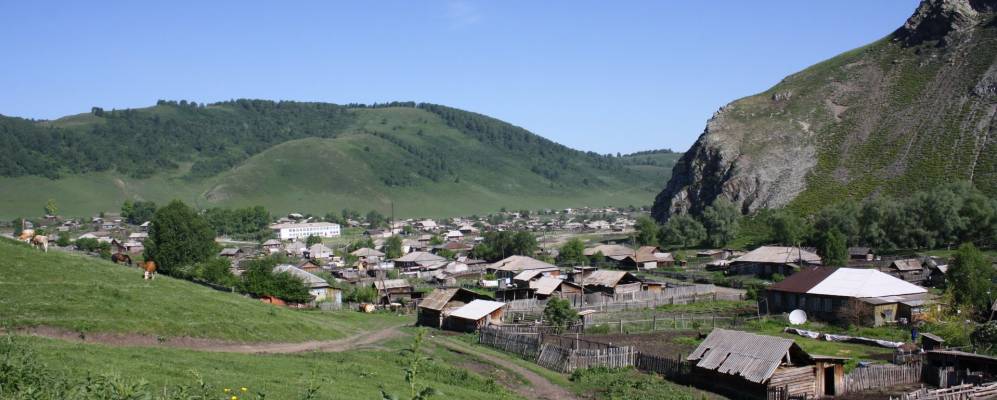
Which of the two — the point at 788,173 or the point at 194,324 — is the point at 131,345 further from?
the point at 788,173

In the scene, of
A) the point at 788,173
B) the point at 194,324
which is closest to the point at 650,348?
the point at 194,324

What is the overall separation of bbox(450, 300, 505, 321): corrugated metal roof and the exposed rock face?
75.6m

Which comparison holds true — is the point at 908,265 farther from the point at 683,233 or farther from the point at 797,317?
the point at 683,233

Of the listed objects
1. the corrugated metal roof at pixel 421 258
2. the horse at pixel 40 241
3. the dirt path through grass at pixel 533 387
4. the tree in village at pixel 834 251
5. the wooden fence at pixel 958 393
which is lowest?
the dirt path through grass at pixel 533 387

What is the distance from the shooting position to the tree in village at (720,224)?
10850 centimetres

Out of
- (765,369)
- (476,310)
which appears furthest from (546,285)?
(765,369)

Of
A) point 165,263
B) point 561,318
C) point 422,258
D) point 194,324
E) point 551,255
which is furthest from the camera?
point 551,255

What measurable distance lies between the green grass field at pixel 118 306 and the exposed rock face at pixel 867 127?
92.3 m

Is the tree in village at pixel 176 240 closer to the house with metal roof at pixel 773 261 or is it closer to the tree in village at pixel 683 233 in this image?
the house with metal roof at pixel 773 261

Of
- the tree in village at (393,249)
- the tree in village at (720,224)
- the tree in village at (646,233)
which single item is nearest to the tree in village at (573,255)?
the tree in village at (646,233)

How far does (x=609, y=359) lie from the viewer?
3594cm

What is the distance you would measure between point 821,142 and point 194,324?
11692cm

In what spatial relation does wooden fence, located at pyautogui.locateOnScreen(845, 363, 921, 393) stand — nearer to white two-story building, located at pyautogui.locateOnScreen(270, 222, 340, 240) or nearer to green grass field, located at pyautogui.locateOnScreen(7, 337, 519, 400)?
green grass field, located at pyautogui.locateOnScreen(7, 337, 519, 400)

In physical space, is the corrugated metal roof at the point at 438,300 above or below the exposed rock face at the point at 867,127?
below
